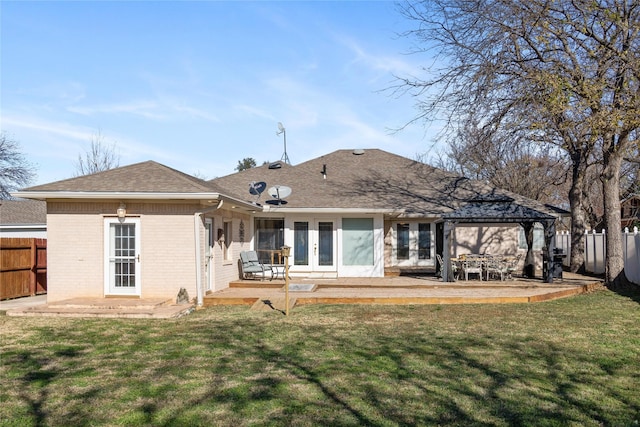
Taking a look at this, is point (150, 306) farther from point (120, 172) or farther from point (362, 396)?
point (362, 396)

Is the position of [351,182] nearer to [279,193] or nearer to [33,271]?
[279,193]

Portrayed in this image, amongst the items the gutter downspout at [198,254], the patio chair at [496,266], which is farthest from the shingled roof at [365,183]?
the gutter downspout at [198,254]

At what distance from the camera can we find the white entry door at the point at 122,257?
12.8m

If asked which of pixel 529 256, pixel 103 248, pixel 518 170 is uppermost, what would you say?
pixel 518 170

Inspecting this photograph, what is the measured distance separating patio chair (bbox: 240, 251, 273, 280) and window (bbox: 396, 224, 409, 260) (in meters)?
5.62

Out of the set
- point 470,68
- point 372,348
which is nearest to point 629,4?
point 470,68

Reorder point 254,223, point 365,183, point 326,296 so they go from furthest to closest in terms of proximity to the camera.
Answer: point 365,183 < point 254,223 < point 326,296

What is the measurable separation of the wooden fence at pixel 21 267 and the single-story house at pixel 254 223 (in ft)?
8.10

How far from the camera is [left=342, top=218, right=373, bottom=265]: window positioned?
17859 mm

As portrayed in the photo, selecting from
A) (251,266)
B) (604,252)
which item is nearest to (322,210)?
(251,266)

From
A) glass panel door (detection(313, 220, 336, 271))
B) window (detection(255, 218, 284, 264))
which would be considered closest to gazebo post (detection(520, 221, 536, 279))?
glass panel door (detection(313, 220, 336, 271))

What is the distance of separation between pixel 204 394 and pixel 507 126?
11.3m

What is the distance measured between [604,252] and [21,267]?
18.9 metres

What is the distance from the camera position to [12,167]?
3703 cm
